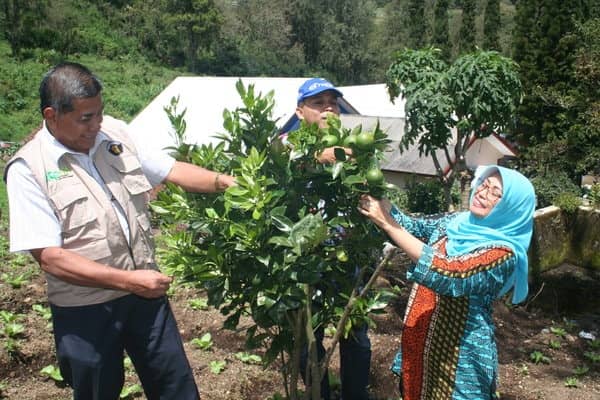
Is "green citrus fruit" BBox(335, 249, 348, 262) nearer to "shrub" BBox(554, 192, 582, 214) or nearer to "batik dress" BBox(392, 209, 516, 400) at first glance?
"batik dress" BBox(392, 209, 516, 400)

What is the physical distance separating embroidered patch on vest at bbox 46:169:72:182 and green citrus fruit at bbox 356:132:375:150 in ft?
3.55

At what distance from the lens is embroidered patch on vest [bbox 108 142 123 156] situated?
7.47ft

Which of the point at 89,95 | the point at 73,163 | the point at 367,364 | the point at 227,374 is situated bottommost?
Result: the point at 227,374

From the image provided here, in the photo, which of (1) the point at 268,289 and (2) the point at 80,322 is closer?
(1) the point at 268,289

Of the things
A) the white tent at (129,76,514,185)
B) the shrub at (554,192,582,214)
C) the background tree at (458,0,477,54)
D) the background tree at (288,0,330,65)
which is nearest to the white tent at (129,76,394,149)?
the white tent at (129,76,514,185)

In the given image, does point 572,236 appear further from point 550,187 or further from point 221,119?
point 221,119

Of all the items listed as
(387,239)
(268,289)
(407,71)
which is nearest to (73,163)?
(268,289)

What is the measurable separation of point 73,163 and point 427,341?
153 cm

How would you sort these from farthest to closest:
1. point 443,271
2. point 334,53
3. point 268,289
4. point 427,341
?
1. point 334,53
2. point 427,341
3. point 443,271
4. point 268,289

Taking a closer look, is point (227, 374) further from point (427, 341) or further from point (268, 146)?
point (268, 146)

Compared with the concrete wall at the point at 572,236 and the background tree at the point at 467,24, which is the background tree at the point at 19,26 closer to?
the background tree at the point at 467,24

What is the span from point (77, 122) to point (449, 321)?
5.18 feet

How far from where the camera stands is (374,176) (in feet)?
6.04

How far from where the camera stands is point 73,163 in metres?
2.17
